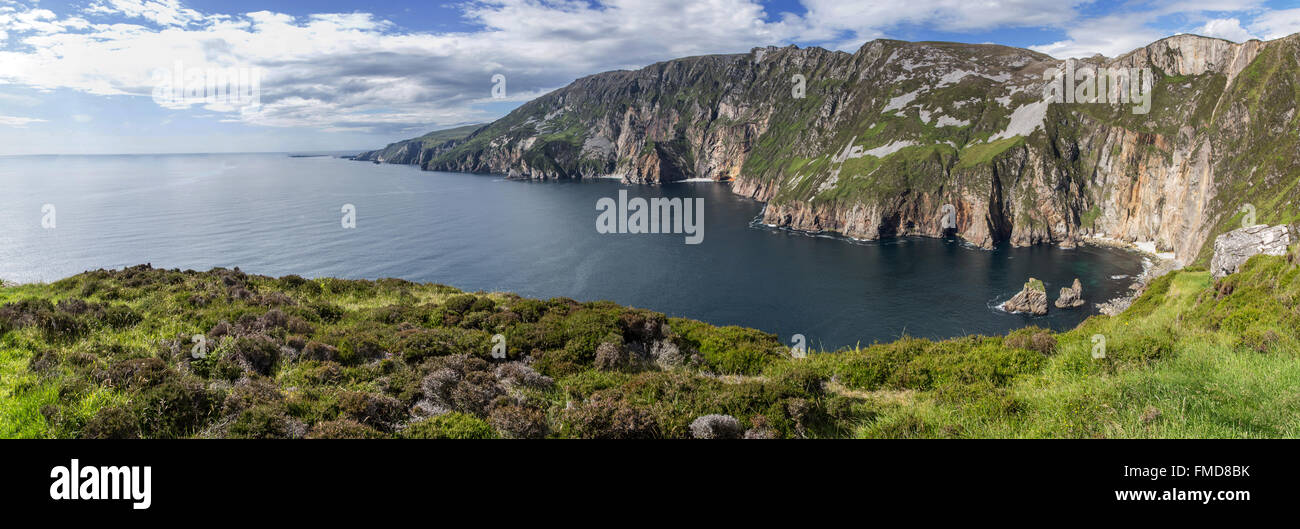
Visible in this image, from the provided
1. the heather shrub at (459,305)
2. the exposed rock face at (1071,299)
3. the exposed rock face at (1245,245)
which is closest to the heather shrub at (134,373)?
the heather shrub at (459,305)

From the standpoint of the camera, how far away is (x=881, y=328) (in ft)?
277

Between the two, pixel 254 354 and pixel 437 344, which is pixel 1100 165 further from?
pixel 254 354

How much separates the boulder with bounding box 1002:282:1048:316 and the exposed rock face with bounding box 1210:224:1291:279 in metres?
66.1

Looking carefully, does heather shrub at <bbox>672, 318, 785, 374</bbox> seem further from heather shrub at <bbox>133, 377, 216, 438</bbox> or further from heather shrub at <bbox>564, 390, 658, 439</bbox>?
heather shrub at <bbox>133, 377, 216, 438</bbox>

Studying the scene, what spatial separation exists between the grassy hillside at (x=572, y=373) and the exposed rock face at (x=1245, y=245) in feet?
24.1

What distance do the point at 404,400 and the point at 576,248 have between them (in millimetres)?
124008

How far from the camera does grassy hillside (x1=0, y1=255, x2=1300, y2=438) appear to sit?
32.8 ft

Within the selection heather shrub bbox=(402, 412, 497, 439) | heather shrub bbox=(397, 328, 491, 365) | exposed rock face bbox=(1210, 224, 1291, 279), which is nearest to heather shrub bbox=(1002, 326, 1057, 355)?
heather shrub bbox=(402, 412, 497, 439)

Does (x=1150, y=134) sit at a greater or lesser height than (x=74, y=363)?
greater

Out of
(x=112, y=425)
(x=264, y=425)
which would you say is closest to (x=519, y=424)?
(x=264, y=425)

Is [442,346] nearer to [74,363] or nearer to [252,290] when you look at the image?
[74,363]

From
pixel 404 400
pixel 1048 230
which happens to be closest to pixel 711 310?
pixel 404 400

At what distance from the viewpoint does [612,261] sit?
400ft
